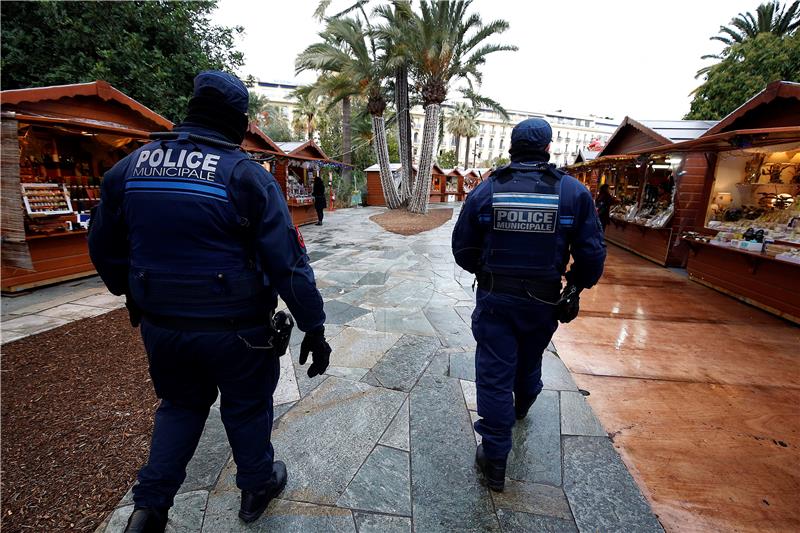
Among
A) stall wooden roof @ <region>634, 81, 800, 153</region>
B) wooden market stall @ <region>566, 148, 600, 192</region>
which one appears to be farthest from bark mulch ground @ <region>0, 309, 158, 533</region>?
wooden market stall @ <region>566, 148, 600, 192</region>

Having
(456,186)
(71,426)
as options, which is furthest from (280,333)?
(456,186)

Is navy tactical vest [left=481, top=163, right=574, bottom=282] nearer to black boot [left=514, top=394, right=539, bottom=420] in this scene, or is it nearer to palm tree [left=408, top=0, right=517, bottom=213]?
black boot [left=514, top=394, right=539, bottom=420]

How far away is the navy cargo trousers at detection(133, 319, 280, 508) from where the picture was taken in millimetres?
1512

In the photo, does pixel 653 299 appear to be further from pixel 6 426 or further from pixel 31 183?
pixel 31 183

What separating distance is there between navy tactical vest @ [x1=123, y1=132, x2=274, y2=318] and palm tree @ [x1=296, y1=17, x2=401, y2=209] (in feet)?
53.5

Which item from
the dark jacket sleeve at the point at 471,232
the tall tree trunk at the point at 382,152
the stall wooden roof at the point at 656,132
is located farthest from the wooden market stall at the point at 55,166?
the tall tree trunk at the point at 382,152

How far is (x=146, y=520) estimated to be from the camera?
1562 mm

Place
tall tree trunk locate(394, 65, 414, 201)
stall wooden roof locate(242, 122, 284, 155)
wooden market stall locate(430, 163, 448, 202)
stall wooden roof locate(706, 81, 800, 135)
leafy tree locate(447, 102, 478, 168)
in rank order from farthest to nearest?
leafy tree locate(447, 102, 478, 168) → wooden market stall locate(430, 163, 448, 202) → tall tree trunk locate(394, 65, 414, 201) → stall wooden roof locate(242, 122, 284, 155) → stall wooden roof locate(706, 81, 800, 135)

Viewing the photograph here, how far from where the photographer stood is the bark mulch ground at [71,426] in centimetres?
194

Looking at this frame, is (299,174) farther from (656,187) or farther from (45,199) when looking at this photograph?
(656,187)

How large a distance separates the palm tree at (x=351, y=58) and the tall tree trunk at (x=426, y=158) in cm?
279

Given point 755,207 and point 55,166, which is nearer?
point 55,166

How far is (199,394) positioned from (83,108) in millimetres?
7028

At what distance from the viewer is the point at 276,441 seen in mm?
2385
